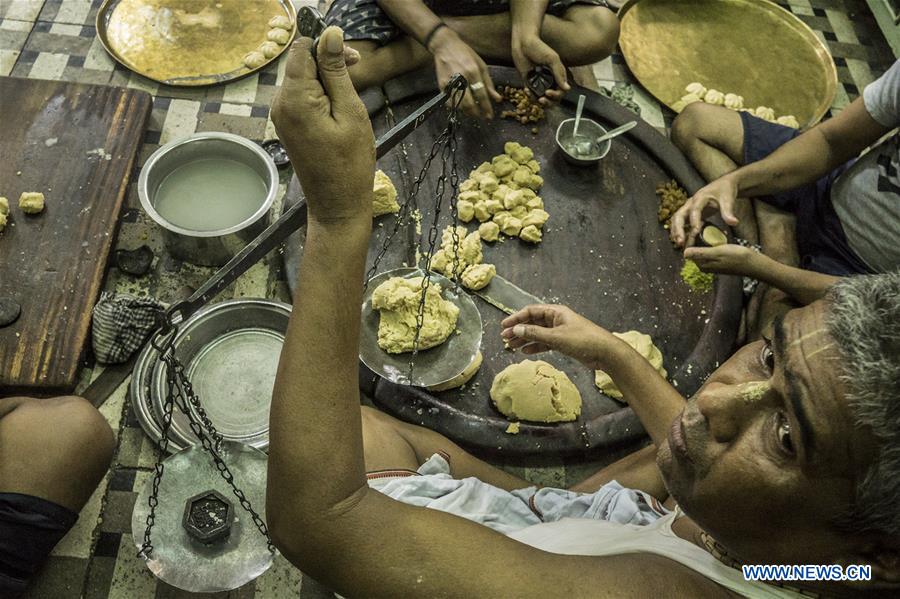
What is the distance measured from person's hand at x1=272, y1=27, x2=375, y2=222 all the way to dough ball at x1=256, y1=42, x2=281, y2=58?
2.32 m

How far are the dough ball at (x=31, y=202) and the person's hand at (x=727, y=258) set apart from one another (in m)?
2.36

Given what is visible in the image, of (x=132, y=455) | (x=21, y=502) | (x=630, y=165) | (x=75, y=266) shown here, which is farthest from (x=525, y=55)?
(x=21, y=502)

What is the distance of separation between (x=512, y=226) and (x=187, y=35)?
1.89m

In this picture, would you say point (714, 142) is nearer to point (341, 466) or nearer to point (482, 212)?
point (482, 212)

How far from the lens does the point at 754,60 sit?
3650mm

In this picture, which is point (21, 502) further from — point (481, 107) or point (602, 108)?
point (602, 108)

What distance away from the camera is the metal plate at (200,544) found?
1.78m

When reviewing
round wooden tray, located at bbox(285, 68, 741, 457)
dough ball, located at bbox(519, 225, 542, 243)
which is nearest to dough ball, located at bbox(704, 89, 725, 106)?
round wooden tray, located at bbox(285, 68, 741, 457)

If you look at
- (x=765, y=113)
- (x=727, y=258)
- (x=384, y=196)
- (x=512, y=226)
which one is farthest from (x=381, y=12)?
(x=765, y=113)

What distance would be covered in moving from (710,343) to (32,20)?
3401mm

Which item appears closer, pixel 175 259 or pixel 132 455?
pixel 132 455

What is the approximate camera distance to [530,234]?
259 centimetres

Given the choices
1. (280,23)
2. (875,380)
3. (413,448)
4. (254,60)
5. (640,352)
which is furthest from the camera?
(280,23)

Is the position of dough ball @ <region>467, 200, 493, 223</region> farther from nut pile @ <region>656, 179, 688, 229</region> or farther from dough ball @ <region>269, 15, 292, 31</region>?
dough ball @ <region>269, 15, 292, 31</region>
